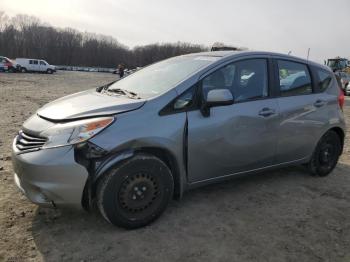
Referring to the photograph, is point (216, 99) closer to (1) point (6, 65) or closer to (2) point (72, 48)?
(1) point (6, 65)

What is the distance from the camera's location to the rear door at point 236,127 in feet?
13.0

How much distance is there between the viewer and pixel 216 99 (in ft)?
12.8

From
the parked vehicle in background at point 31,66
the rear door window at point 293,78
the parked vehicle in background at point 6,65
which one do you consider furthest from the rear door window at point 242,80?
the parked vehicle in background at point 31,66

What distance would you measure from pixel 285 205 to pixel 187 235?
4.76 ft

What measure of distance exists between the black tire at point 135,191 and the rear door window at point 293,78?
2038 millimetres

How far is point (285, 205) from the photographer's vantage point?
4480 millimetres

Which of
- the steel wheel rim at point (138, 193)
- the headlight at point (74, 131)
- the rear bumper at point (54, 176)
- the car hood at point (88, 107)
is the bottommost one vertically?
the steel wheel rim at point (138, 193)

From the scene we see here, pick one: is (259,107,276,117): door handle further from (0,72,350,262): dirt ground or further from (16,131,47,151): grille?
(16,131,47,151): grille

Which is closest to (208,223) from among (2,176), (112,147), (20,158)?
(112,147)

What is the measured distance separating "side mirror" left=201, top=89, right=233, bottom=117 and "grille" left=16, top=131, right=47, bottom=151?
1602 mm

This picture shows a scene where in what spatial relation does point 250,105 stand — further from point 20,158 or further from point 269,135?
point 20,158

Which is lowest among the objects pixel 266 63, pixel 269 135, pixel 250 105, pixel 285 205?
pixel 285 205

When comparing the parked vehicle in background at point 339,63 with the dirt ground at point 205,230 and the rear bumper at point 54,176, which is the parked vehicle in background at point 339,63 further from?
the rear bumper at point 54,176

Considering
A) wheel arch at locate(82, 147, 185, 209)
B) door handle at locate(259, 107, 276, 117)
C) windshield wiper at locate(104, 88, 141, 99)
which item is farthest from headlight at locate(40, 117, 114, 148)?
door handle at locate(259, 107, 276, 117)
